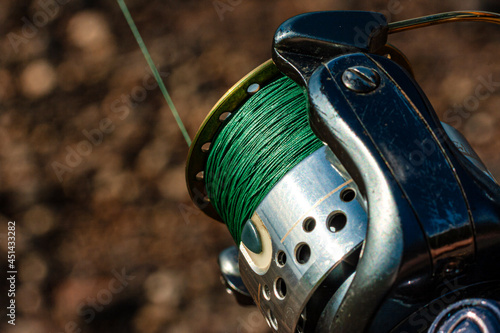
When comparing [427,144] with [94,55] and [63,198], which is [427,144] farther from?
[94,55]

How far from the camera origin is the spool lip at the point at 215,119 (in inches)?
49.6

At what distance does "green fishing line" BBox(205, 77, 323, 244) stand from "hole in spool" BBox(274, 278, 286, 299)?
16 cm

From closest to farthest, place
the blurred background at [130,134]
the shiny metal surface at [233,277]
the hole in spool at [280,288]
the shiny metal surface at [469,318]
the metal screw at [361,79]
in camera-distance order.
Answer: the shiny metal surface at [469,318] → the metal screw at [361,79] → the hole in spool at [280,288] → the shiny metal surface at [233,277] → the blurred background at [130,134]

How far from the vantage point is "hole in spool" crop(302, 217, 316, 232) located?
3.52ft

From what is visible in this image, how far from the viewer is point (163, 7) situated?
112 inches

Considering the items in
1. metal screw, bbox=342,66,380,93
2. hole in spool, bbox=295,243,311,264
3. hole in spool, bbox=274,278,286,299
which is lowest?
hole in spool, bbox=274,278,286,299

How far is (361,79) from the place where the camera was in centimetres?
101

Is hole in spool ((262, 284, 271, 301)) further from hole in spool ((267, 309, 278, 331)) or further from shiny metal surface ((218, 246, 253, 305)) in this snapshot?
shiny metal surface ((218, 246, 253, 305))

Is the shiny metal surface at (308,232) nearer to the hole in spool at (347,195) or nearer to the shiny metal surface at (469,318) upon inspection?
the hole in spool at (347,195)

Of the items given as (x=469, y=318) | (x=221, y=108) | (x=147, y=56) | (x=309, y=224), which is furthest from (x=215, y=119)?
(x=147, y=56)

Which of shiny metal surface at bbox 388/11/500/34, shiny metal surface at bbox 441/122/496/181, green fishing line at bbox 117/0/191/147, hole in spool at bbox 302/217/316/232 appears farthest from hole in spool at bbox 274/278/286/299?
green fishing line at bbox 117/0/191/147

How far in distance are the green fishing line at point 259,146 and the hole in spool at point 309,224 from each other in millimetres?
115

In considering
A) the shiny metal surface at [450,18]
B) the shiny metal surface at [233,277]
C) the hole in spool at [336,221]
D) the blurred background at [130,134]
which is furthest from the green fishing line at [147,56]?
the hole in spool at [336,221]

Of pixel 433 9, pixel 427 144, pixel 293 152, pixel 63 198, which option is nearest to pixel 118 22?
pixel 63 198
